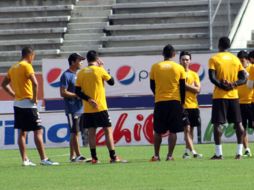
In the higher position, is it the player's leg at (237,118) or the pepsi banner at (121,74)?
the pepsi banner at (121,74)

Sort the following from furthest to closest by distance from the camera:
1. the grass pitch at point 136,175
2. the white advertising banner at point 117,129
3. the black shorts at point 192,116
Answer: the white advertising banner at point 117,129, the black shorts at point 192,116, the grass pitch at point 136,175

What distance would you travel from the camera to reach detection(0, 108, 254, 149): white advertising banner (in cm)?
2647

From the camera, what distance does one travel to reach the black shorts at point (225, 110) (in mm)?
18109

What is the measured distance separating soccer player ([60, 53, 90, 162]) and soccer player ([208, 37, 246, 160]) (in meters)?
2.58

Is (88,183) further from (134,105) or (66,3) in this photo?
(66,3)

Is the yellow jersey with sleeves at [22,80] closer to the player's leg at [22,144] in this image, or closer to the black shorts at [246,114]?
the player's leg at [22,144]

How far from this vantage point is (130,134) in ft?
87.6

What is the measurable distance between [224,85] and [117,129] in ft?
29.6

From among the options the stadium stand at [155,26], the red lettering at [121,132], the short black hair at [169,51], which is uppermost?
the stadium stand at [155,26]

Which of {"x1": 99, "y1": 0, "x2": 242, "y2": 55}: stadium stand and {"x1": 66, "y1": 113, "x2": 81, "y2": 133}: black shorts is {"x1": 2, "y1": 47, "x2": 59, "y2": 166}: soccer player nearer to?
{"x1": 66, "y1": 113, "x2": 81, "y2": 133}: black shorts

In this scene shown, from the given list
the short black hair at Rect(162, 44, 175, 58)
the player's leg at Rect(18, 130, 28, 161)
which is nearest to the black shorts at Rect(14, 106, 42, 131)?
the player's leg at Rect(18, 130, 28, 161)

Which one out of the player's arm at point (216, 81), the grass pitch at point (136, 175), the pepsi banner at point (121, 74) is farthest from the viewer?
the pepsi banner at point (121, 74)

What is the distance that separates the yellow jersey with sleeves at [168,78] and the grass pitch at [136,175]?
1.17 metres

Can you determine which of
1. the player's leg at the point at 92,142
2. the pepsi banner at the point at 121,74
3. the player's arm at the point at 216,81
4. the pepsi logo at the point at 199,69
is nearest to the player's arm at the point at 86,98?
the player's leg at the point at 92,142
